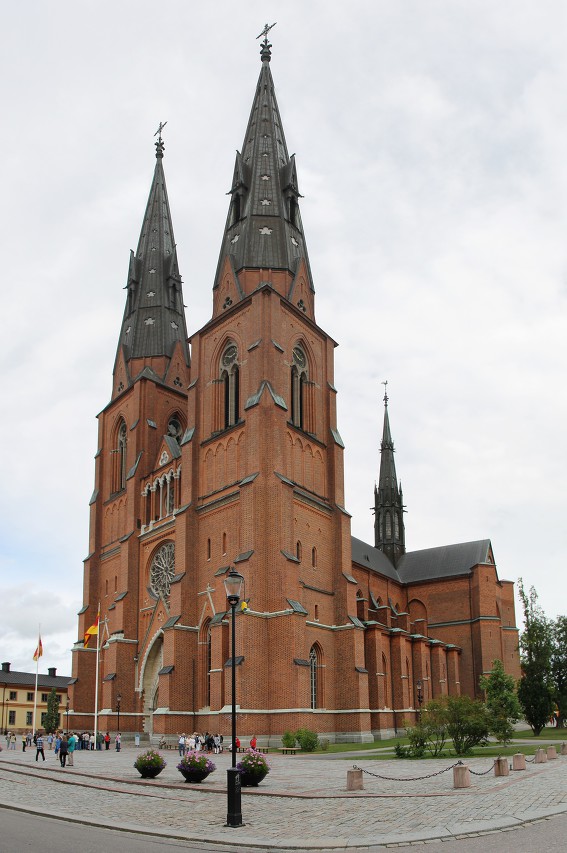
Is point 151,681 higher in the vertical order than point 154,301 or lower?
lower

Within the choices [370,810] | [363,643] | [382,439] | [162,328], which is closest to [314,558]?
[363,643]

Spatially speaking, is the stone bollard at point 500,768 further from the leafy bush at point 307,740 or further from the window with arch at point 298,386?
the window with arch at point 298,386

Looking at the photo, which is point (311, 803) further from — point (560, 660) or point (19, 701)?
point (19, 701)

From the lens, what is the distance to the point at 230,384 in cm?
5309

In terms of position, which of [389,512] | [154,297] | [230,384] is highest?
[154,297]

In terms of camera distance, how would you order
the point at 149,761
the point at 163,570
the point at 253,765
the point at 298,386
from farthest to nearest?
the point at 298,386
the point at 163,570
the point at 149,761
the point at 253,765

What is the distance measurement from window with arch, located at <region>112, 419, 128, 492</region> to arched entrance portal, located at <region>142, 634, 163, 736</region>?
46.1ft

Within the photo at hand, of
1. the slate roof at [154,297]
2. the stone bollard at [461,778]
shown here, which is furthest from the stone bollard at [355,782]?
the slate roof at [154,297]

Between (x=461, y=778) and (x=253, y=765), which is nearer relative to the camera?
(x=461, y=778)

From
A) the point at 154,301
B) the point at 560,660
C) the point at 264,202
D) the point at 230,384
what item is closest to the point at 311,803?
the point at 230,384

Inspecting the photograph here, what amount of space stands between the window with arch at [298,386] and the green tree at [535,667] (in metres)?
18.4

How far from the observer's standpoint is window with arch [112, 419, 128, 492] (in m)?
62.1

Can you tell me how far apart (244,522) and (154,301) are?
27993 millimetres

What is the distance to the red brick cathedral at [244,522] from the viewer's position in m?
44.1
